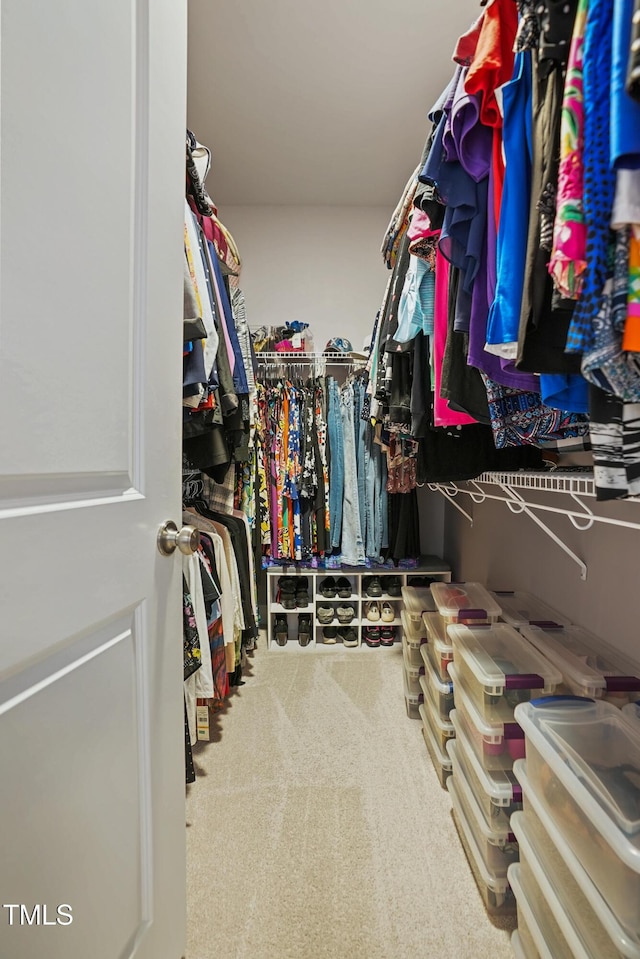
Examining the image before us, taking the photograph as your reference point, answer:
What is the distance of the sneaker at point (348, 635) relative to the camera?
110 inches

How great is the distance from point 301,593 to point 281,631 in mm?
245

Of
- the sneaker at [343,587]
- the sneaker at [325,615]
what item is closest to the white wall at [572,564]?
the sneaker at [343,587]

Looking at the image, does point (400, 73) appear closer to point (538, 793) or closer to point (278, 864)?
point (538, 793)

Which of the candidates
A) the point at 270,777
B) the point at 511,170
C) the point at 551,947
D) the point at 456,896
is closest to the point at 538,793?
the point at 551,947

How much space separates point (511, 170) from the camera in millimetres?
728

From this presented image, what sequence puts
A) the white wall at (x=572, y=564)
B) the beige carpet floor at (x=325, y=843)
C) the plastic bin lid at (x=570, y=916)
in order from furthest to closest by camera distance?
the white wall at (x=572, y=564) < the beige carpet floor at (x=325, y=843) < the plastic bin lid at (x=570, y=916)

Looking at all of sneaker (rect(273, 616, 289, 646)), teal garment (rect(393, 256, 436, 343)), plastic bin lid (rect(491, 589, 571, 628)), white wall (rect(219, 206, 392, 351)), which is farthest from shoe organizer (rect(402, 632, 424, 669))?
white wall (rect(219, 206, 392, 351))

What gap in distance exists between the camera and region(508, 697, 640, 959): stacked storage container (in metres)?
0.68

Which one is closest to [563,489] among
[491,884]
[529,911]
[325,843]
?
[529,911]

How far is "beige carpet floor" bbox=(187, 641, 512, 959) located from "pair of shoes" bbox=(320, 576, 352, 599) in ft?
2.43

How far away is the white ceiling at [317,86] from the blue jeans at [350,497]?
4.07 feet

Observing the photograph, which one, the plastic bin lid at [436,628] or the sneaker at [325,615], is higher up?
the plastic bin lid at [436,628]

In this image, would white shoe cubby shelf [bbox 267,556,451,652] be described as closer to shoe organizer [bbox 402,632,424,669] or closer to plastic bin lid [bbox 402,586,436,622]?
plastic bin lid [bbox 402,586,436,622]

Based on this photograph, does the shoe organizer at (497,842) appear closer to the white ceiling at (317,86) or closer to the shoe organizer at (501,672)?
the shoe organizer at (501,672)
